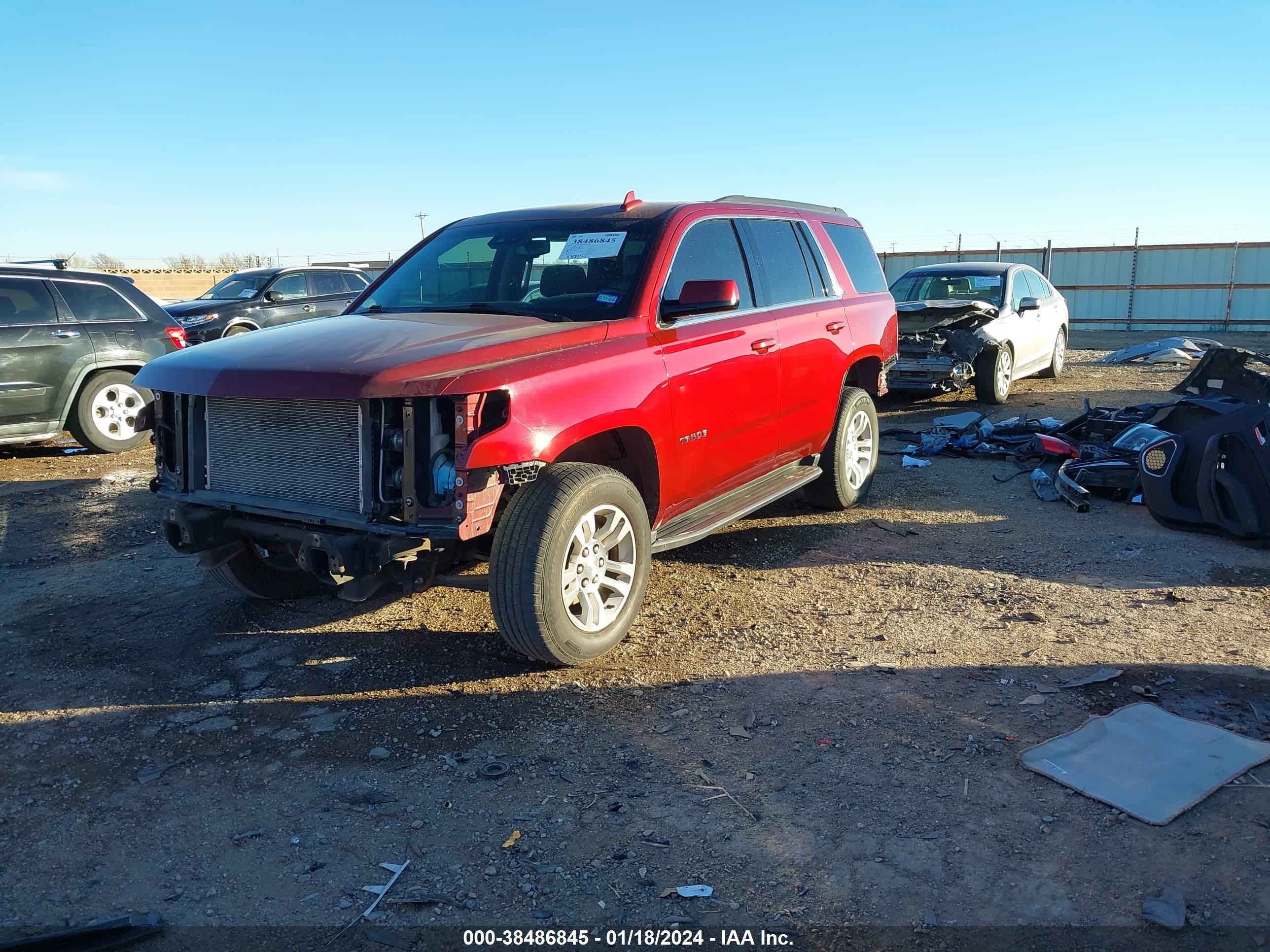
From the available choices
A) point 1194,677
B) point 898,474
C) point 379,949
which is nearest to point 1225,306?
point 898,474

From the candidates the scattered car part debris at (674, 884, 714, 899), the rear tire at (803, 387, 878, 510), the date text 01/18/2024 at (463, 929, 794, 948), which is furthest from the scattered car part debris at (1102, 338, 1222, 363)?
the date text 01/18/2024 at (463, 929, 794, 948)

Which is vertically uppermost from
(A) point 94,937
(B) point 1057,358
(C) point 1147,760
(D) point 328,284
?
(D) point 328,284

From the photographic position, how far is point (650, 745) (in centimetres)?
362

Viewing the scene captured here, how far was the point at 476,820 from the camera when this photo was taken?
10.3ft

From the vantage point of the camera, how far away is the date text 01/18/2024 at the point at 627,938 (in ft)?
8.41

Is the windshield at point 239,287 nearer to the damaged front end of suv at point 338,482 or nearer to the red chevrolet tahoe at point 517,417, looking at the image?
the red chevrolet tahoe at point 517,417

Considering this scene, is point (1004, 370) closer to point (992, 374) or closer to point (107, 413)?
point (992, 374)

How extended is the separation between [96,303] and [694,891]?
9310mm

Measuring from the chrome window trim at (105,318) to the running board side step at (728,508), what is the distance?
7.21m

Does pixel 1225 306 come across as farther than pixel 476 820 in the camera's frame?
Yes

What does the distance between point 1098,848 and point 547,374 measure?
257 centimetres

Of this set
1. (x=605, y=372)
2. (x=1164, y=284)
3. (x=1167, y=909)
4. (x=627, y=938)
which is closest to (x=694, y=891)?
(x=627, y=938)

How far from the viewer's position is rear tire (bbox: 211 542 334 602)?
4836 mm

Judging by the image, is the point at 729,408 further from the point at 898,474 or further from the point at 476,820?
the point at 898,474
